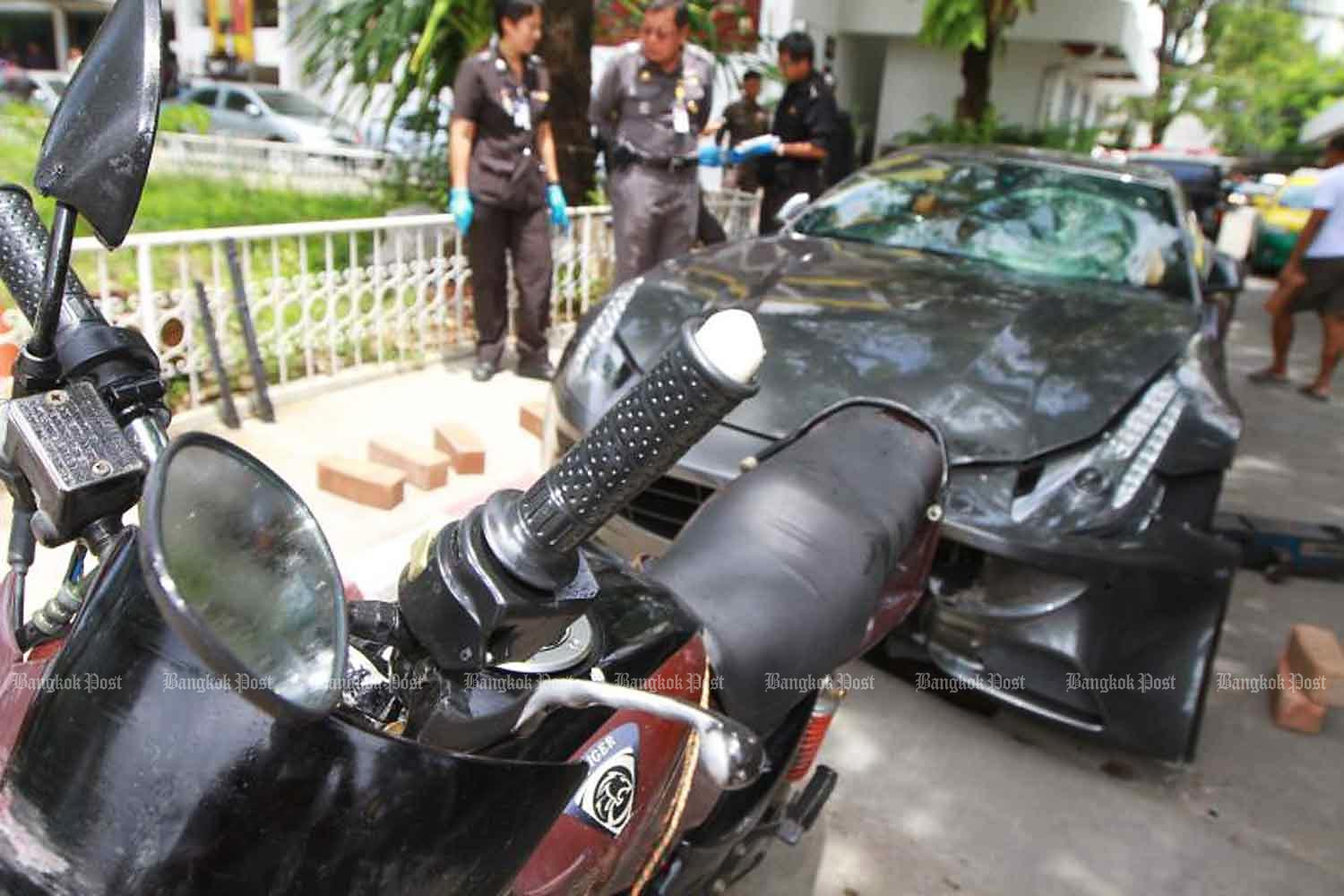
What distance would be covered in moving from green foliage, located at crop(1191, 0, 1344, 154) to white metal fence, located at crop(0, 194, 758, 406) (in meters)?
31.4

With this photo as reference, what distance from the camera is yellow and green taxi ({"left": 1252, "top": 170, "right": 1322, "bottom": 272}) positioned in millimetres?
11898

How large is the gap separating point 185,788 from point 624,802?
476 mm

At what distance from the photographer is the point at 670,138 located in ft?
18.2

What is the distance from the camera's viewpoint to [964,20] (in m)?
10.4

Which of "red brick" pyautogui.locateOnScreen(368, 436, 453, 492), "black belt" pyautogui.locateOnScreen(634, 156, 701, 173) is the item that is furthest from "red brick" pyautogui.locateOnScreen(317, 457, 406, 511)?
"black belt" pyautogui.locateOnScreen(634, 156, 701, 173)

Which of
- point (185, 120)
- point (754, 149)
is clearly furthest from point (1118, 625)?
point (185, 120)

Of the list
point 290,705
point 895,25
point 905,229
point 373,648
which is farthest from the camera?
point 895,25

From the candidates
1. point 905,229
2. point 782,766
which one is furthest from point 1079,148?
point 782,766

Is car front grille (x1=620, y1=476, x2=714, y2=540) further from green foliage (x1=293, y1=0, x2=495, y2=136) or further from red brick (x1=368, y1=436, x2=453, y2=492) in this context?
green foliage (x1=293, y1=0, x2=495, y2=136)

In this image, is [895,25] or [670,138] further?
[895,25]

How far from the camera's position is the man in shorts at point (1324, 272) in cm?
634

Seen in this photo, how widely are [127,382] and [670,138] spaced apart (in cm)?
473

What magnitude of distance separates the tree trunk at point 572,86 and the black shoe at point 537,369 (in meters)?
1.97

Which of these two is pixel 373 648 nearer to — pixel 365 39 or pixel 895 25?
pixel 365 39
